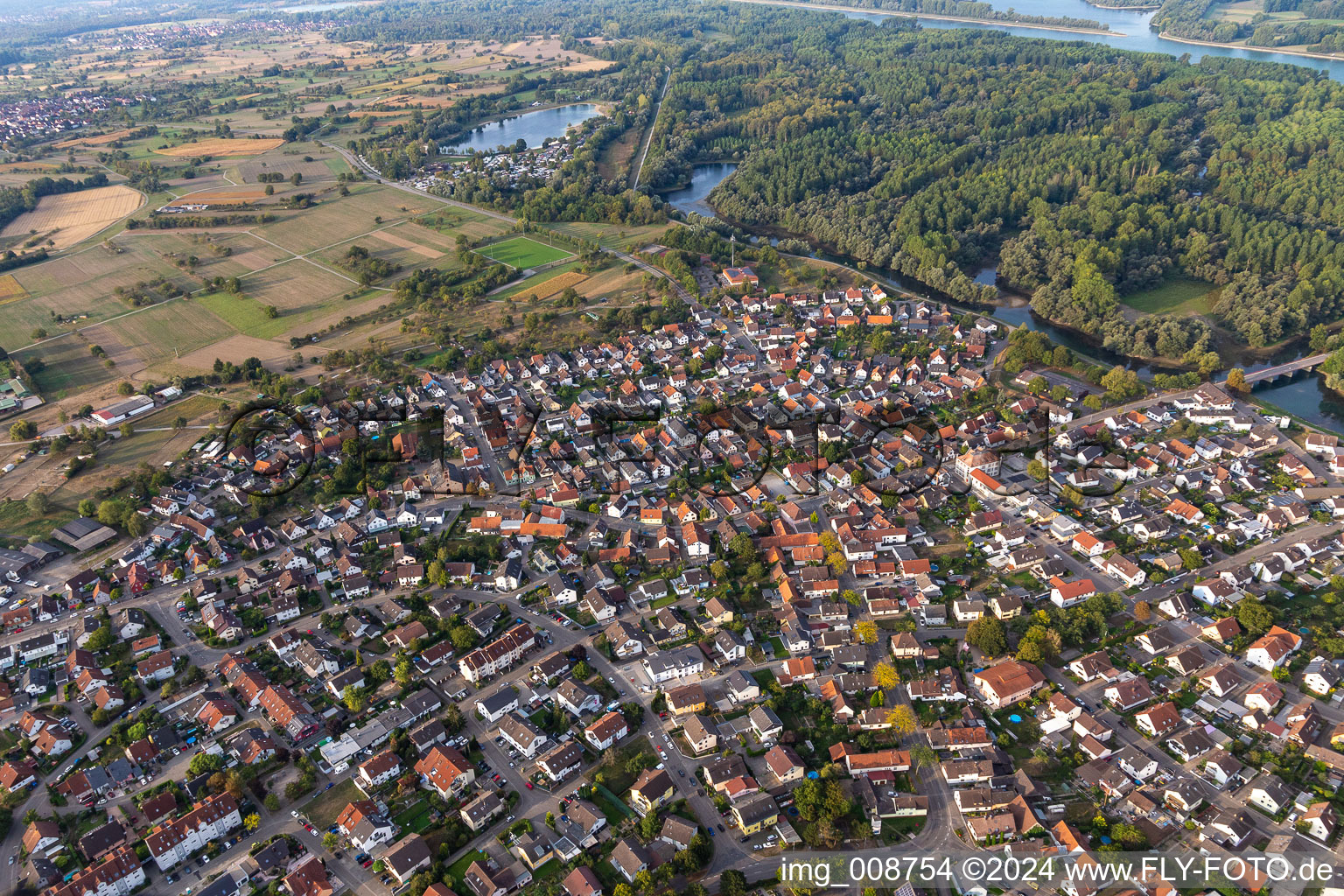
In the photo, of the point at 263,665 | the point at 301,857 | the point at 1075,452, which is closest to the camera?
the point at 301,857

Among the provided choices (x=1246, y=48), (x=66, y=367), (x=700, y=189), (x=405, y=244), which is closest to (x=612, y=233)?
(x=405, y=244)

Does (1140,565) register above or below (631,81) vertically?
below

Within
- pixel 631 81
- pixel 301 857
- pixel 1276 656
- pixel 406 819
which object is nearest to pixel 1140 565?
pixel 1276 656

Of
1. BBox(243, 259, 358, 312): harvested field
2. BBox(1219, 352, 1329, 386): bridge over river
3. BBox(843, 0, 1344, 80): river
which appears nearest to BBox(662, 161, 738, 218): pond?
BBox(243, 259, 358, 312): harvested field

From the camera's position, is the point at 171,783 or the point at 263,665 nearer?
the point at 171,783

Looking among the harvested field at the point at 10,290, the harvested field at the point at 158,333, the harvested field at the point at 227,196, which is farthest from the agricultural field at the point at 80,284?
the harvested field at the point at 227,196

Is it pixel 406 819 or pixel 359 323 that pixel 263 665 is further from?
pixel 359 323

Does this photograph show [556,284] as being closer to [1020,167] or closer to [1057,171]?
[1020,167]
